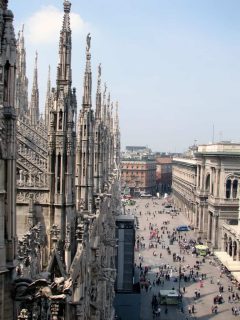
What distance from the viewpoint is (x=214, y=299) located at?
1804 inches

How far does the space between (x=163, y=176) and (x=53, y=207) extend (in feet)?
517

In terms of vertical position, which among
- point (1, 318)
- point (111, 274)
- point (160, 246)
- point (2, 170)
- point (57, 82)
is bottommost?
point (160, 246)

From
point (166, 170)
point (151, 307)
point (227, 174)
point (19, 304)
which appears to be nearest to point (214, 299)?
point (151, 307)

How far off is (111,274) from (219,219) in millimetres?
40399

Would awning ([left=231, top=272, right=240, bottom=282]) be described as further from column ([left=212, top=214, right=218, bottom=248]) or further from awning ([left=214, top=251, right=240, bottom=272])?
column ([left=212, top=214, right=218, bottom=248])

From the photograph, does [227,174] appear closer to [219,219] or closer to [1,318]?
[219,219]

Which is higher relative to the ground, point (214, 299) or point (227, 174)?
point (227, 174)

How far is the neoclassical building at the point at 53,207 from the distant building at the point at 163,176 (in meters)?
132

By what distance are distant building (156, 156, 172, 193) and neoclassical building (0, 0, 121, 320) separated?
432 feet

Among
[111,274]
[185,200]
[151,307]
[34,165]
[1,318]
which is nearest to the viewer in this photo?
[1,318]

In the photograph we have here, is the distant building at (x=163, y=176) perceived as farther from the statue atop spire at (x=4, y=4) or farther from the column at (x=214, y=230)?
the statue atop spire at (x=4, y=4)

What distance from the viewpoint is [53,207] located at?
73.8ft

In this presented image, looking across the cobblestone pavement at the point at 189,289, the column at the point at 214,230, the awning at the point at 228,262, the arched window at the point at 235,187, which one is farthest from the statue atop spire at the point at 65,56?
the arched window at the point at 235,187

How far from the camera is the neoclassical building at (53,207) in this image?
29.5ft
